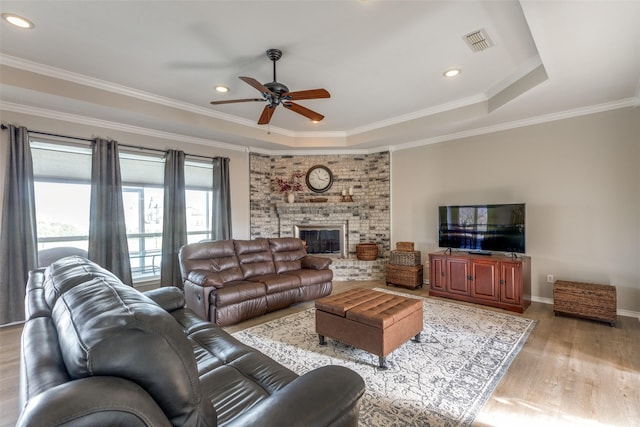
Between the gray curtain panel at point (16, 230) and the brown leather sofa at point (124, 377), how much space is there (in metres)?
3.16

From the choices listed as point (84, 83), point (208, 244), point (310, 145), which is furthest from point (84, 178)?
point (310, 145)

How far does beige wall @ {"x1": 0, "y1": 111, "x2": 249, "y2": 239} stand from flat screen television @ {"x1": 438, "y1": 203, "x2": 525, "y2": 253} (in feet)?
11.9

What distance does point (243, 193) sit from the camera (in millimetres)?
5660

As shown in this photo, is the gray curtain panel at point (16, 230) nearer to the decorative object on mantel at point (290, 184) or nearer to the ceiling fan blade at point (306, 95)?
the ceiling fan blade at point (306, 95)

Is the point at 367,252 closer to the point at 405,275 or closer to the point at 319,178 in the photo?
the point at 405,275

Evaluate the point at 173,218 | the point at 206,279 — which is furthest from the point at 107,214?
the point at 206,279

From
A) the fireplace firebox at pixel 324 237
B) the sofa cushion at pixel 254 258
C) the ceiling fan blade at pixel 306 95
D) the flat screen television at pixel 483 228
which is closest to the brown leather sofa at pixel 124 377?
the ceiling fan blade at pixel 306 95

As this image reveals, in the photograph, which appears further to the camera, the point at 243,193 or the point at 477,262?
the point at 243,193

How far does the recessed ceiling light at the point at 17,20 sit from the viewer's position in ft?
7.57

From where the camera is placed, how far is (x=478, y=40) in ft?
8.61

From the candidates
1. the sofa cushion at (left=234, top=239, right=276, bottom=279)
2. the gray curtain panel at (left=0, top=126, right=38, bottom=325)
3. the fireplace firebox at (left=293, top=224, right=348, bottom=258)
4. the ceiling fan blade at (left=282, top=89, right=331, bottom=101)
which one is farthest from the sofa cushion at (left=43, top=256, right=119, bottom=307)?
the fireplace firebox at (left=293, top=224, right=348, bottom=258)

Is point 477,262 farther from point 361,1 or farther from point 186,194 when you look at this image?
point 186,194

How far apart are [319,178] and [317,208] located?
641mm

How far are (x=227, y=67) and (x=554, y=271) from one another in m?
4.94
